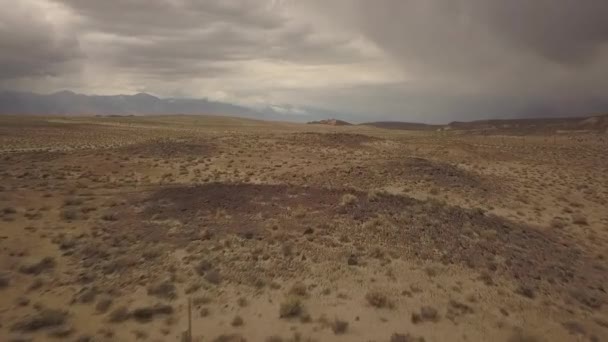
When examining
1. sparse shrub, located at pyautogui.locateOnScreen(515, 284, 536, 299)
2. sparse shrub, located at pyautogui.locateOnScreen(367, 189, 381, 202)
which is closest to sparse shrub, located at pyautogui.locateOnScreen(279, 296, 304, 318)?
sparse shrub, located at pyautogui.locateOnScreen(515, 284, 536, 299)

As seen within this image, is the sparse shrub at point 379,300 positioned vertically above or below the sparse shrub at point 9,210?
below

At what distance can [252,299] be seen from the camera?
469 inches

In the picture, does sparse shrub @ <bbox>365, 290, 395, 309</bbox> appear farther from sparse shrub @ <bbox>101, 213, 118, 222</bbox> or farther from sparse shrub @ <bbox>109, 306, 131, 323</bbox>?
sparse shrub @ <bbox>101, 213, 118, 222</bbox>

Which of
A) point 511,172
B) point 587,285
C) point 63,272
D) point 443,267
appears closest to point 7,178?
point 63,272

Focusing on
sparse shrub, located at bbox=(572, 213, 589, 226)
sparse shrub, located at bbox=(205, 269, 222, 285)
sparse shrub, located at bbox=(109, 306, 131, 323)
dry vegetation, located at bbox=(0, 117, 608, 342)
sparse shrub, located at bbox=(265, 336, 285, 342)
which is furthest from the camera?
sparse shrub, located at bbox=(572, 213, 589, 226)

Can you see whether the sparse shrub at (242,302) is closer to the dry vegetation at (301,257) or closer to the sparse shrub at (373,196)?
the dry vegetation at (301,257)

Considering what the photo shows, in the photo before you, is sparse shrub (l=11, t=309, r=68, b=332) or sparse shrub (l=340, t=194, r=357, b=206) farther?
sparse shrub (l=340, t=194, r=357, b=206)

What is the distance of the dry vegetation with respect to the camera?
35.3 feet

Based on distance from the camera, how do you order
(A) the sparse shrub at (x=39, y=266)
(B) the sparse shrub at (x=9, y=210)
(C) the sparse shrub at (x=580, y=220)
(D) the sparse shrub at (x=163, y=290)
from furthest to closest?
(C) the sparse shrub at (x=580, y=220) → (B) the sparse shrub at (x=9, y=210) → (A) the sparse shrub at (x=39, y=266) → (D) the sparse shrub at (x=163, y=290)

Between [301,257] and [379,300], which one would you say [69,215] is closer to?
[301,257]

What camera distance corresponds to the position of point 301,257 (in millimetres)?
14781

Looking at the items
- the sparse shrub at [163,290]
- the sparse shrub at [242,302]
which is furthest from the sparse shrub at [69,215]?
the sparse shrub at [242,302]

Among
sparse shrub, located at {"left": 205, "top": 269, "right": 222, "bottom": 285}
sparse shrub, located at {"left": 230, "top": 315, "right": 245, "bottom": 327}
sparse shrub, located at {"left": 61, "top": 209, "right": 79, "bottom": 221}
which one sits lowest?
sparse shrub, located at {"left": 230, "top": 315, "right": 245, "bottom": 327}

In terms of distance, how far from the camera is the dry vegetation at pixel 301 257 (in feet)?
35.3
